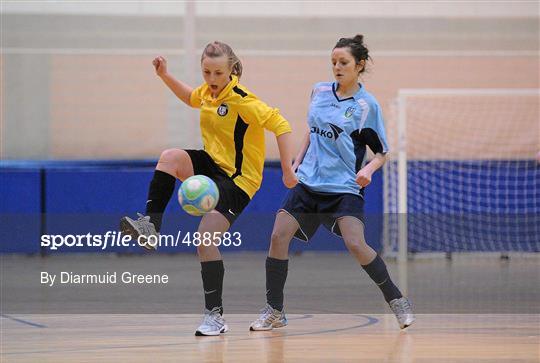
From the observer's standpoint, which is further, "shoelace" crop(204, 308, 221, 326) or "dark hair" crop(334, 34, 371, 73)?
"dark hair" crop(334, 34, 371, 73)

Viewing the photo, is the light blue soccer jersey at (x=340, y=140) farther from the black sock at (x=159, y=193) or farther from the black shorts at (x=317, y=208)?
the black sock at (x=159, y=193)

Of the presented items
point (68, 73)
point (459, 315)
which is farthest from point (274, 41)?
point (459, 315)

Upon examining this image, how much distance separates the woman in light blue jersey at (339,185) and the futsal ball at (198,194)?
1.58ft

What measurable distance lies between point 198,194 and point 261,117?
571mm

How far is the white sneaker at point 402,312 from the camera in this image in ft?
17.3

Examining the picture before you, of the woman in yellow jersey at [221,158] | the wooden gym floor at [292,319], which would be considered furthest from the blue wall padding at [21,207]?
the woman in yellow jersey at [221,158]

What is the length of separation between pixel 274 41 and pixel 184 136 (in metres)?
1.84

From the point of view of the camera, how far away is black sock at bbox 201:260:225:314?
5168mm

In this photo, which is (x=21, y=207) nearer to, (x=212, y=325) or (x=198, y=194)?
(x=212, y=325)

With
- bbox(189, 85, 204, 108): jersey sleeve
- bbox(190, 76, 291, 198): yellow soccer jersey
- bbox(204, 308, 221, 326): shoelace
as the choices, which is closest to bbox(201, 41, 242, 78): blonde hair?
bbox(190, 76, 291, 198): yellow soccer jersey

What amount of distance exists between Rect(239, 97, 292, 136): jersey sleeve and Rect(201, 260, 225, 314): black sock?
72 centimetres

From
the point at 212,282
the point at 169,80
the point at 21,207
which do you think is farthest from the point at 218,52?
the point at 21,207

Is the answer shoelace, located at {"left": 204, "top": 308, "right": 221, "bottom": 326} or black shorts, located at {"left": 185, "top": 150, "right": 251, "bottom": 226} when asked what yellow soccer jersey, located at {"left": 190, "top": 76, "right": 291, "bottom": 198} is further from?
shoelace, located at {"left": 204, "top": 308, "right": 221, "bottom": 326}

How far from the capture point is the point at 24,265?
11.0 metres
